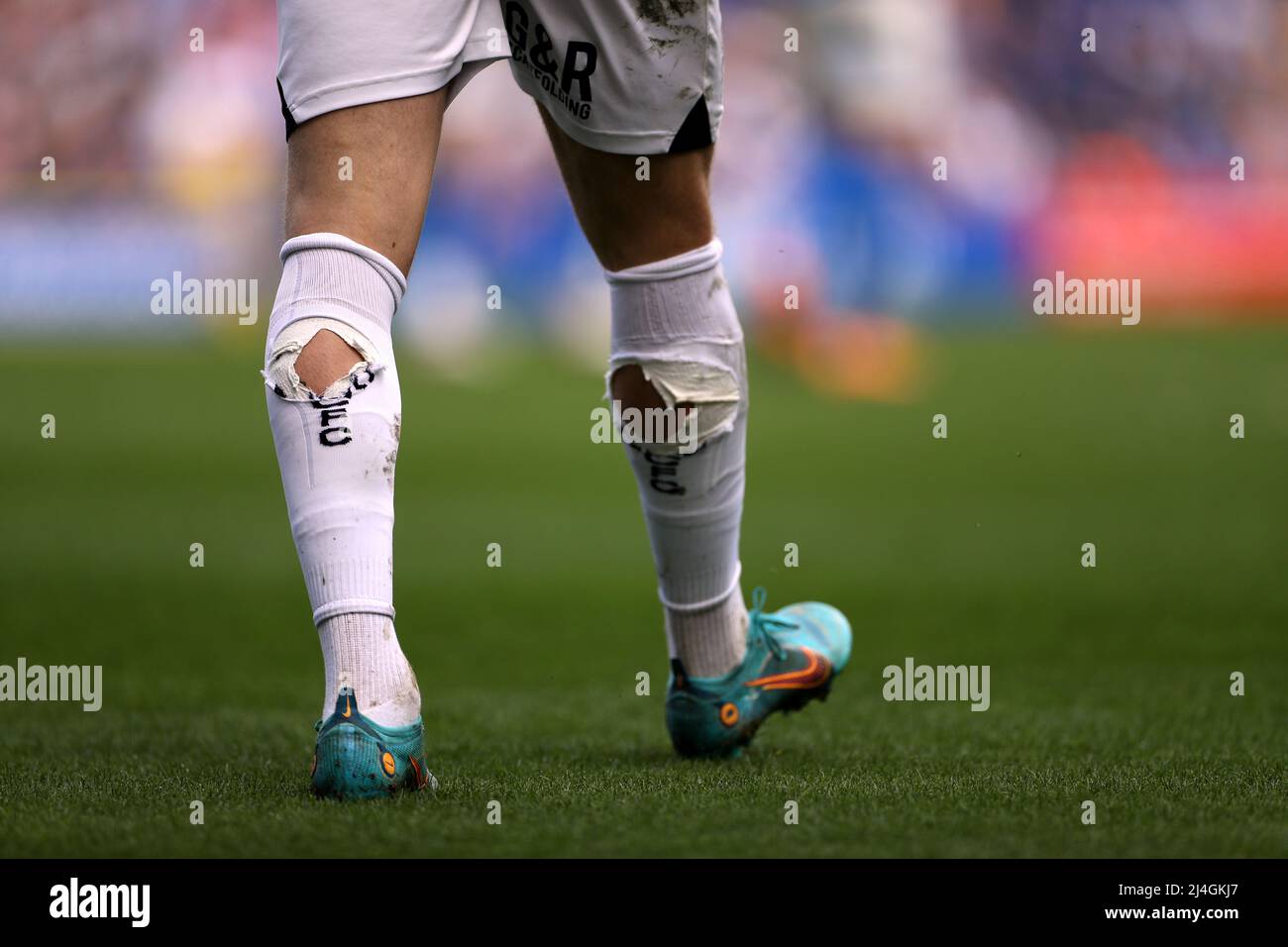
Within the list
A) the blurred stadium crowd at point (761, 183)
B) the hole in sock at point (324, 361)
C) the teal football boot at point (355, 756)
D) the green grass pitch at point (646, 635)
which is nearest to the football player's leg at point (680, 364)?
the green grass pitch at point (646, 635)

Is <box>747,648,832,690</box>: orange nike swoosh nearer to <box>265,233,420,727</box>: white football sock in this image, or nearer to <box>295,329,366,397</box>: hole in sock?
<box>265,233,420,727</box>: white football sock

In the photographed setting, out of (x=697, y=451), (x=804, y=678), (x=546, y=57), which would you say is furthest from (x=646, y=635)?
(x=546, y=57)

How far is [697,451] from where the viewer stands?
2.20 m

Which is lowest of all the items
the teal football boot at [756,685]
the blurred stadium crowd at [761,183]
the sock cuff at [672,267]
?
the teal football boot at [756,685]

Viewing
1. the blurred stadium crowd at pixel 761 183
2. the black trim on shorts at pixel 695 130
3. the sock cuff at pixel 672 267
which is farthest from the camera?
the blurred stadium crowd at pixel 761 183

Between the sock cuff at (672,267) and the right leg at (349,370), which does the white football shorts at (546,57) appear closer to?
the right leg at (349,370)

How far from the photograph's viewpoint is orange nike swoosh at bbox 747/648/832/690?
7.38 feet

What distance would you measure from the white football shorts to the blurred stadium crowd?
13.5 meters

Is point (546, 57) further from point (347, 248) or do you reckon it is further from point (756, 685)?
point (756, 685)

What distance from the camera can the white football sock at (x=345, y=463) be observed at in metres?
1.69

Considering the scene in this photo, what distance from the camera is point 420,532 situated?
6.21 m

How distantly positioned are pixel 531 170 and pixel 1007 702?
14412 millimetres

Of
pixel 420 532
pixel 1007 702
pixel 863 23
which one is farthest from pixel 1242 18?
pixel 1007 702

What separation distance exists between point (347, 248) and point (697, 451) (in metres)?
0.61
